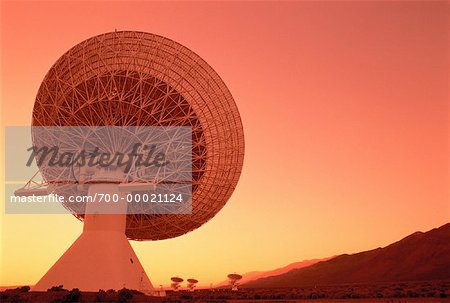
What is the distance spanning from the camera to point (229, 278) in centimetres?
5444

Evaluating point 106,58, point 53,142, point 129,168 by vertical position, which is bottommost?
point 129,168

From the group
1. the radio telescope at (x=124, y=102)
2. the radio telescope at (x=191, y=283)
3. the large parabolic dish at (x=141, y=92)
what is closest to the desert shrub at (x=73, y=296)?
the radio telescope at (x=124, y=102)

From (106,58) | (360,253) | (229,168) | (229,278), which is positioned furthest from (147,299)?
(360,253)

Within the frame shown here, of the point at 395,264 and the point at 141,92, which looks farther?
the point at 395,264

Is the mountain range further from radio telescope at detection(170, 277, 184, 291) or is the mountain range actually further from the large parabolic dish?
the large parabolic dish

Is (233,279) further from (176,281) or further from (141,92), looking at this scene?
(141,92)

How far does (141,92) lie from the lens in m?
27.8

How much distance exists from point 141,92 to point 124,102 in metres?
1.14

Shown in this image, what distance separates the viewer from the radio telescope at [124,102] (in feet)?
89.0

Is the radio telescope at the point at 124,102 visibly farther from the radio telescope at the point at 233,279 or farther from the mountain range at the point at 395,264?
the mountain range at the point at 395,264

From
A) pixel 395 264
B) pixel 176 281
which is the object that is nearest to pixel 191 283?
pixel 176 281

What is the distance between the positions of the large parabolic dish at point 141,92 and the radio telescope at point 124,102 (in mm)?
56

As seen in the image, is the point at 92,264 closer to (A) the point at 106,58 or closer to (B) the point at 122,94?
(B) the point at 122,94

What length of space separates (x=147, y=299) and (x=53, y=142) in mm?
11189
